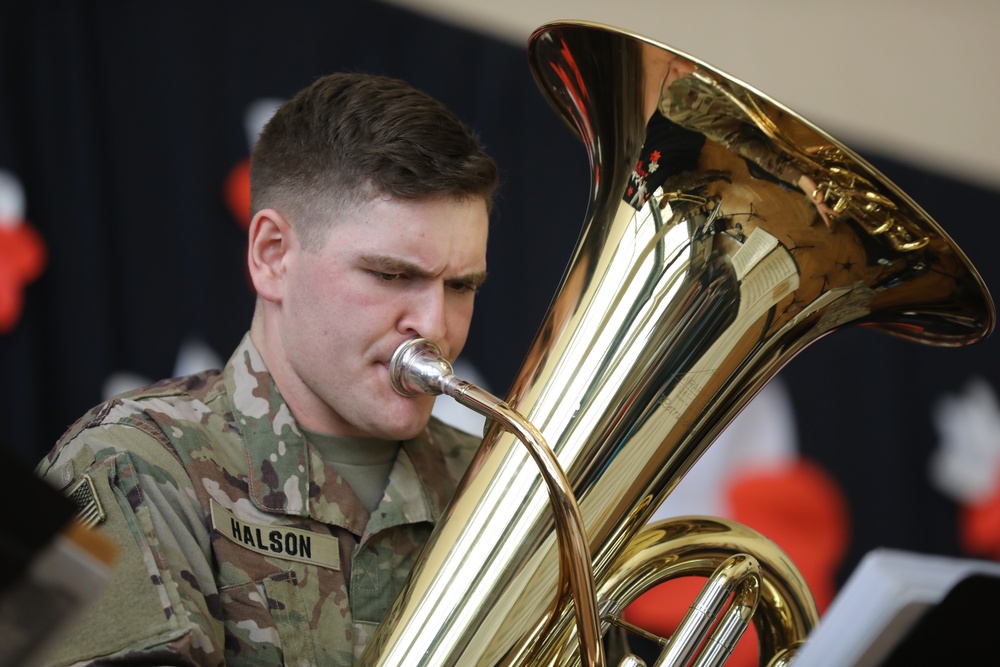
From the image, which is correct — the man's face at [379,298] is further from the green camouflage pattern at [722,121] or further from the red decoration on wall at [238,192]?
the red decoration on wall at [238,192]

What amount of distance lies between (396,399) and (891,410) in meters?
1.67

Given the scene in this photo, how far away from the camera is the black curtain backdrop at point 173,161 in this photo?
171cm

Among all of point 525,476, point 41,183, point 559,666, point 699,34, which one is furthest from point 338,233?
point 699,34

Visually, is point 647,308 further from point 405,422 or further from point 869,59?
point 869,59

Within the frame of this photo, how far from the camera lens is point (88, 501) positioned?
0.86m

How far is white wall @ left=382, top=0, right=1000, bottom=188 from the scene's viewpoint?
244cm

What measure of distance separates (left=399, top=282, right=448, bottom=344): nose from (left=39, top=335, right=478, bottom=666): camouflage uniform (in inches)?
6.7

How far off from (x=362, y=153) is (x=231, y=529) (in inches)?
14.0

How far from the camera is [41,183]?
1711 millimetres

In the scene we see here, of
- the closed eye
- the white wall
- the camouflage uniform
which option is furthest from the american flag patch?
the white wall

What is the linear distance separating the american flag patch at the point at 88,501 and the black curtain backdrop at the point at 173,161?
87 cm

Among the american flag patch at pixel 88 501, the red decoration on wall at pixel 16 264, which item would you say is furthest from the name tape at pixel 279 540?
the red decoration on wall at pixel 16 264

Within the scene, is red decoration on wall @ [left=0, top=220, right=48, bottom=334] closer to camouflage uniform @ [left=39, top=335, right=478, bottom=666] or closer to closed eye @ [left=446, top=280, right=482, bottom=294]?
camouflage uniform @ [left=39, top=335, right=478, bottom=666]

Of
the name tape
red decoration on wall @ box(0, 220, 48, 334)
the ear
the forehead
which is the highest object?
the forehead
